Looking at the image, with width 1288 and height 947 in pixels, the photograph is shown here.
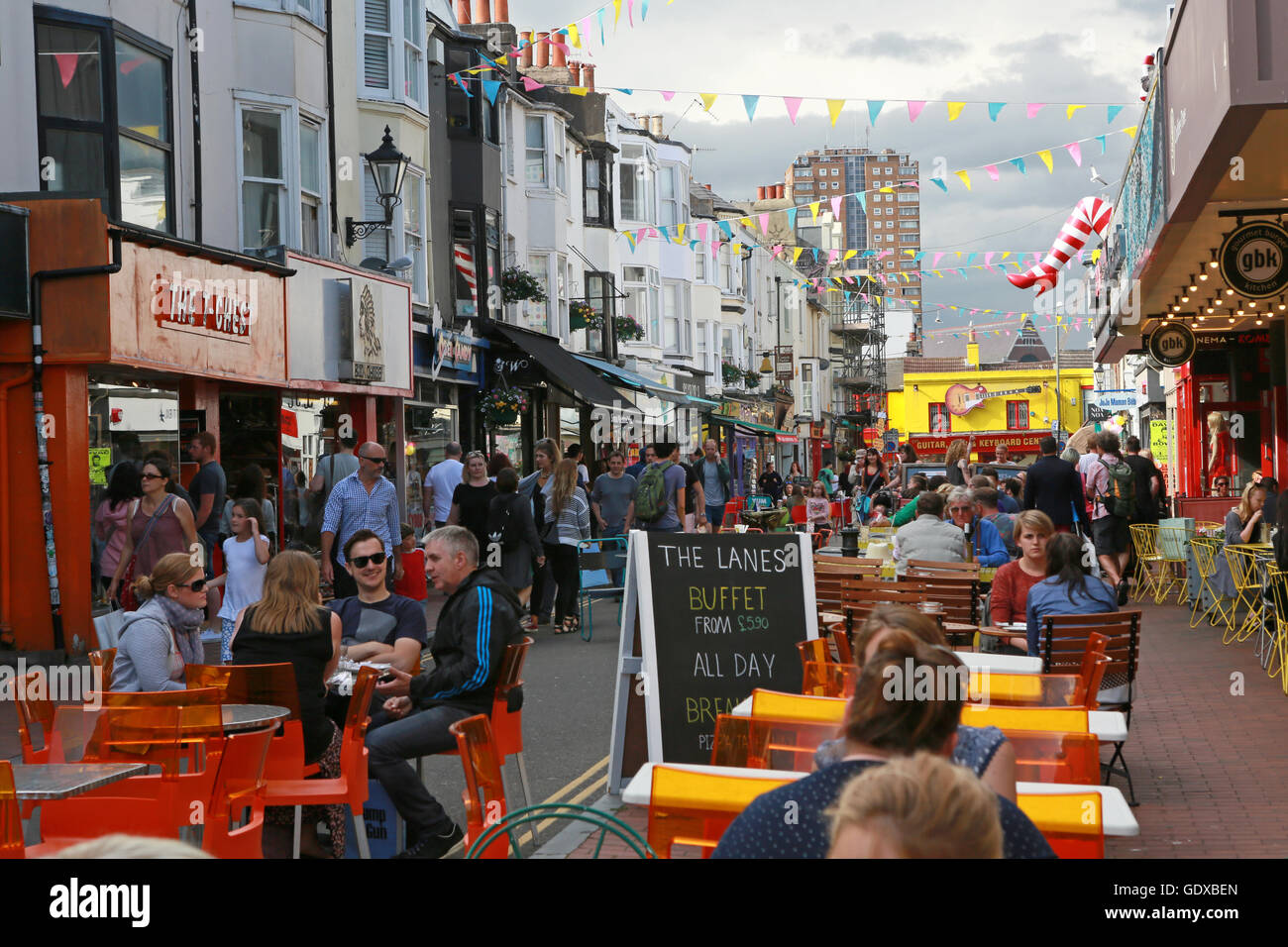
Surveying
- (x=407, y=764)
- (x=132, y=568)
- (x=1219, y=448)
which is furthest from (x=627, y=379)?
(x=407, y=764)

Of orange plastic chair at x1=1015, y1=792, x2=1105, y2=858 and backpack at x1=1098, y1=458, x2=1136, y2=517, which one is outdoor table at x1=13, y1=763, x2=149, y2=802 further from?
backpack at x1=1098, y1=458, x2=1136, y2=517

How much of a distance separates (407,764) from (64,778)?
1.72 m

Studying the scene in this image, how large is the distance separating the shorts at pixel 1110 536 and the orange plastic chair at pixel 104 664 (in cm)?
1348

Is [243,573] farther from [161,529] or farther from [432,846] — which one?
[432,846]

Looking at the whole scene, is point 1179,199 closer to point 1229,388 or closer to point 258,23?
point 258,23

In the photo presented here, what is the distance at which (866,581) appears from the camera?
9.79 meters

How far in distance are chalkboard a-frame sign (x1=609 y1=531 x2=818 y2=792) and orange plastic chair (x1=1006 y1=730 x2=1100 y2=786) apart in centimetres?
281

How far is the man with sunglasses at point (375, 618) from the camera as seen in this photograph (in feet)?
24.1

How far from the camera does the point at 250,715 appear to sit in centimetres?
609

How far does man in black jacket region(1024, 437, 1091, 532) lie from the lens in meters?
16.5

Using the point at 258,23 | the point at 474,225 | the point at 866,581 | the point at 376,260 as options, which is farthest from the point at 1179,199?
the point at 474,225

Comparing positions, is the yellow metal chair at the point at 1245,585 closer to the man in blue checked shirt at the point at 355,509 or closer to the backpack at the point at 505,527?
the backpack at the point at 505,527

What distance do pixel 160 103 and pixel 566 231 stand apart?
1876 centimetres

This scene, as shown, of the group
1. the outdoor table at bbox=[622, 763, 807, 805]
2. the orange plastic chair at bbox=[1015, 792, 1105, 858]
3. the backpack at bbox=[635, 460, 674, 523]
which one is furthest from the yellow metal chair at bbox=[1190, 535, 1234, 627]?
the orange plastic chair at bbox=[1015, 792, 1105, 858]
